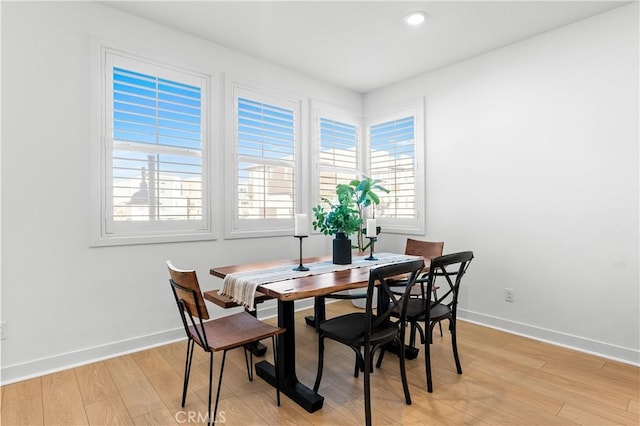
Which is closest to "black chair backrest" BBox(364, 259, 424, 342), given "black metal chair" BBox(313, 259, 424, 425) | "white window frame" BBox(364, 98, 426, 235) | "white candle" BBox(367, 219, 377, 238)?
"black metal chair" BBox(313, 259, 424, 425)

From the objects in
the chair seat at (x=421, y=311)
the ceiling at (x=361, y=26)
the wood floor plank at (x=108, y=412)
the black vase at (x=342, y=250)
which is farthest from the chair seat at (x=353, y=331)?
the ceiling at (x=361, y=26)

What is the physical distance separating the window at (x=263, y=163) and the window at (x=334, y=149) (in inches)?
14.0

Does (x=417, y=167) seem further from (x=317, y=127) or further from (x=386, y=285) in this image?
(x=386, y=285)

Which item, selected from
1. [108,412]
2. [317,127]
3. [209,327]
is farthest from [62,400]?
[317,127]

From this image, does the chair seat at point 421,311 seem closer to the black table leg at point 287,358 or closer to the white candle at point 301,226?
the black table leg at point 287,358

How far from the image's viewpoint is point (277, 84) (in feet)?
12.5

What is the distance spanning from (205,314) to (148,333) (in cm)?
149

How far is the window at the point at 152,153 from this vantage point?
2.76 m

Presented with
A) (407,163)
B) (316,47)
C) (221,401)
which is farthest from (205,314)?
(407,163)

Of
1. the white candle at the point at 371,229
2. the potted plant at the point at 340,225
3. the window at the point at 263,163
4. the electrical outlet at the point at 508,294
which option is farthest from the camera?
the window at the point at 263,163

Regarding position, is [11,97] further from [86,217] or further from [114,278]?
[114,278]

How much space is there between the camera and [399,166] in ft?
14.1

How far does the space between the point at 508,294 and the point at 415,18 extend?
2622 millimetres

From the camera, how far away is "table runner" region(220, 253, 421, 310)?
2.08 meters
